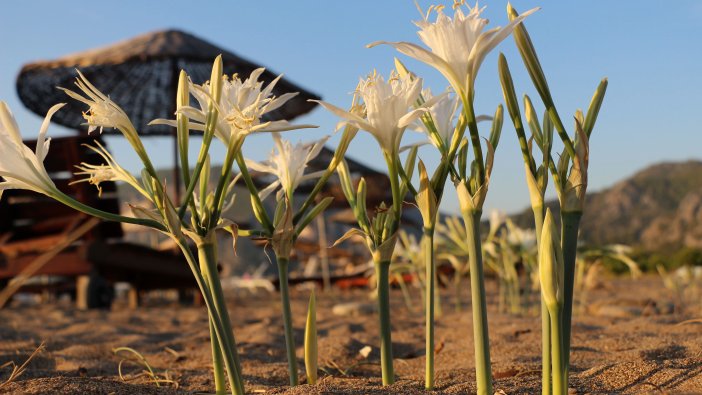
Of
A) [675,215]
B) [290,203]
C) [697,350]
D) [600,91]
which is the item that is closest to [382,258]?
[290,203]

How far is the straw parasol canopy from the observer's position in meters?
6.77

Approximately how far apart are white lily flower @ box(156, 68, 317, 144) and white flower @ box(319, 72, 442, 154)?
0.13m

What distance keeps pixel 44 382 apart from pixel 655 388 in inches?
46.5

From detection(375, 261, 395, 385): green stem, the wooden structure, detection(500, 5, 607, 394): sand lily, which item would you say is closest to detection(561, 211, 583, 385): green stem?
detection(500, 5, 607, 394): sand lily

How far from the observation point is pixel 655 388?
49.5 inches

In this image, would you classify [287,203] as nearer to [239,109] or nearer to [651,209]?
[239,109]

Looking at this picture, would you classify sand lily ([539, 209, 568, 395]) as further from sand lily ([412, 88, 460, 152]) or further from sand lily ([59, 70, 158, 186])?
sand lily ([59, 70, 158, 186])

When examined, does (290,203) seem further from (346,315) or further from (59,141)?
(59,141)

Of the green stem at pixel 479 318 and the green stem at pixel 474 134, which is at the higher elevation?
the green stem at pixel 474 134

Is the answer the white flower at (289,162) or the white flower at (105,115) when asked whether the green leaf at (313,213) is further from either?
the white flower at (105,115)

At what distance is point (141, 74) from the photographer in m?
8.16

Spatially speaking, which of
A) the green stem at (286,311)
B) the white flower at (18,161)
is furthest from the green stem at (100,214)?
the green stem at (286,311)

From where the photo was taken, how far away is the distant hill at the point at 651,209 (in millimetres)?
34041

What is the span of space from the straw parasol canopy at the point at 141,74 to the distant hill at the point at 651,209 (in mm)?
25983
